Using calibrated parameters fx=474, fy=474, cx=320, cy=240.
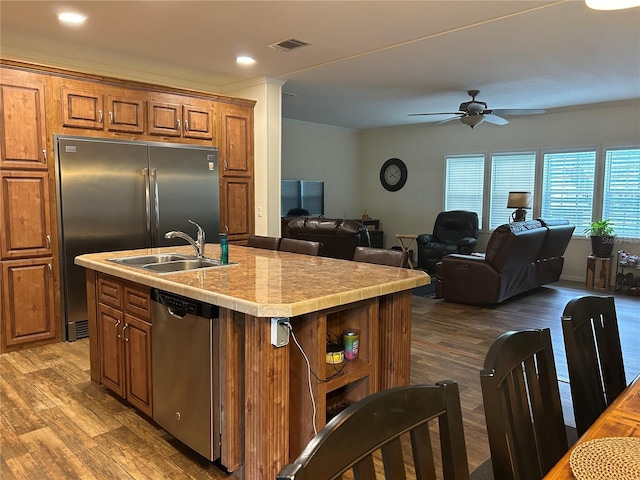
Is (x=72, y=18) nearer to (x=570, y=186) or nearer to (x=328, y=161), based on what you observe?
(x=328, y=161)

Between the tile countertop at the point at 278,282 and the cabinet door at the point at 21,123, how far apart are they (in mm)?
1346

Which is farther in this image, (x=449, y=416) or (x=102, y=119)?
(x=102, y=119)

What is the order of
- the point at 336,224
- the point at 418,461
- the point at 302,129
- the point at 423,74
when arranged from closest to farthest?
the point at 418,461
the point at 423,74
the point at 336,224
the point at 302,129

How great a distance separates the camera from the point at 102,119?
4.30 m

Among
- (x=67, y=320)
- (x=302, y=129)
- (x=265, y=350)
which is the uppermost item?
(x=302, y=129)

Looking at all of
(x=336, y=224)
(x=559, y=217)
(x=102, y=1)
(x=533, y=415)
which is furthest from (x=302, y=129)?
(x=533, y=415)

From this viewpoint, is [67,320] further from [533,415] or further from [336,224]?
[533,415]

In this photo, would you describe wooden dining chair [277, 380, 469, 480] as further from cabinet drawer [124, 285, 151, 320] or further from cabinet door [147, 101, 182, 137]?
cabinet door [147, 101, 182, 137]

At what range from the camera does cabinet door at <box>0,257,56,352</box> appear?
3.91m

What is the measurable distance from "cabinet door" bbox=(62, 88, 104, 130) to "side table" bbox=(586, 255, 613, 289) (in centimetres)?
655

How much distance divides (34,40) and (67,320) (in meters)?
2.45

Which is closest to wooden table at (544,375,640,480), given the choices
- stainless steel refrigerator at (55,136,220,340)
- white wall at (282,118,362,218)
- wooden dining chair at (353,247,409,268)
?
wooden dining chair at (353,247,409,268)

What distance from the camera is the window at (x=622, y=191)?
6.73 meters

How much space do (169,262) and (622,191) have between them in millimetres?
6589
